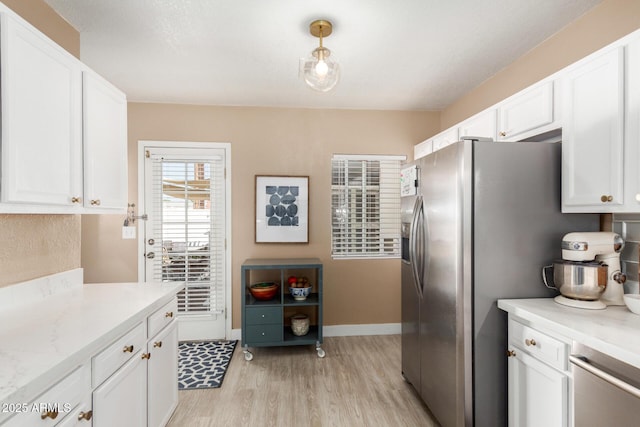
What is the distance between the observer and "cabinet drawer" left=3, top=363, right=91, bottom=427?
0.90m

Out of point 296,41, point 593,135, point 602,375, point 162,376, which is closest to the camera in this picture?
point 602,375

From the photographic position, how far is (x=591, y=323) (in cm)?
141

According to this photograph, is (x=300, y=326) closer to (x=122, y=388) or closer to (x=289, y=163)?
(x=289, y=163)

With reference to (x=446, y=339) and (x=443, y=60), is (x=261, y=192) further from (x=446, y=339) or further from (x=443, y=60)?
(x=446, y=339)

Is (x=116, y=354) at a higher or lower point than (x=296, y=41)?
lower

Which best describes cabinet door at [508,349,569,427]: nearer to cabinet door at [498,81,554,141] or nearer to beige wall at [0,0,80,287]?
cabinet door at [498,81,554,141]

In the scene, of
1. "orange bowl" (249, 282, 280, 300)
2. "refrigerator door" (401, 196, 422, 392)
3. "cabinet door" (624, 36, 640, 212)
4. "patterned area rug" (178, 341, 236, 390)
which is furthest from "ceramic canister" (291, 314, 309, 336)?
"cabinet door" (624, 36, 640, 212)

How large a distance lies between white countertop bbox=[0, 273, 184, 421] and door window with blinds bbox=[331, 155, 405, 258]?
6.62 ft

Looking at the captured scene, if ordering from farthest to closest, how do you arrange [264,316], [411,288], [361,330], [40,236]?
[361,330], [264,316], [411,288], [40,236]

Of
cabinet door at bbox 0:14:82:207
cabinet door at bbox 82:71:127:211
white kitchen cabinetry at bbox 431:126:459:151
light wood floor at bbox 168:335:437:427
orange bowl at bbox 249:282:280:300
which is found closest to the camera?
cabinet door at bbox 0:14:82:207

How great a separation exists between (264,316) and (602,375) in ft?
8.20

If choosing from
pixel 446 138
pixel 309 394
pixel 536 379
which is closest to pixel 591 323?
pixel 536 379

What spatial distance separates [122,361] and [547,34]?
3188mm

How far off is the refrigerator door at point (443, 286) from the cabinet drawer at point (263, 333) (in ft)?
4.62
